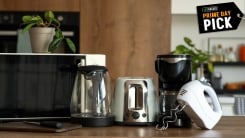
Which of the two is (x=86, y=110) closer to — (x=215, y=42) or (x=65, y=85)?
(x=65, y=85)

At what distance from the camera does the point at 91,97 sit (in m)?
1.54

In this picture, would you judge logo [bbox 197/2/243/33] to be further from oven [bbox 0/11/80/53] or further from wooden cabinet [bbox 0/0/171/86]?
oven [bbox 0/11/80/53]

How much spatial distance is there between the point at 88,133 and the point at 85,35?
201cm

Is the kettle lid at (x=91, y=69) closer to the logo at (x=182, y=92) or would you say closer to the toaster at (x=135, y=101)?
the toaster at (x=135, y=101)

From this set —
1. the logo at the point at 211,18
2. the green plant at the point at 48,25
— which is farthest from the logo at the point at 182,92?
the logo at the point at 211,18

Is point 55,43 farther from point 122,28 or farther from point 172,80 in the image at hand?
point 122,28

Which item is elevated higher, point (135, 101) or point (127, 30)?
point (127, 30)

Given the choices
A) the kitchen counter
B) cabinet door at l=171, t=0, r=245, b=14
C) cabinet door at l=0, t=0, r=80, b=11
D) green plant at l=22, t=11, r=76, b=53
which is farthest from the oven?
the kitchen counter

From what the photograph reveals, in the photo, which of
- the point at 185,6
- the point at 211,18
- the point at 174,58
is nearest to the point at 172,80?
the point at 174,58

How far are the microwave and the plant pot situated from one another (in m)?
0.09

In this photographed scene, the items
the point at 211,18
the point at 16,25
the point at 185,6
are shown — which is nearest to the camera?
the point at 211,18

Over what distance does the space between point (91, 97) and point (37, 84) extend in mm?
212

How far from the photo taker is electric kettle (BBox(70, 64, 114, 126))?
4.85 feet

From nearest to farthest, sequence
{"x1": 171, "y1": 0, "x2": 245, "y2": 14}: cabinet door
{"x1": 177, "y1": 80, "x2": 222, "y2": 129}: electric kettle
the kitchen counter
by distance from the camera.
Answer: the kitchen counter < {"x1": 177, "y1": 80, "x2": 222, "y2": 129}: electric kettle < {"x1": 171, "y1": 0, "x2": 245, "y2": 14}: cabinet door
